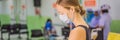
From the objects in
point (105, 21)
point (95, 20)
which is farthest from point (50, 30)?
point (105, 21)

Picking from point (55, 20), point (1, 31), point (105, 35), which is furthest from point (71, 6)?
point (1, 31)

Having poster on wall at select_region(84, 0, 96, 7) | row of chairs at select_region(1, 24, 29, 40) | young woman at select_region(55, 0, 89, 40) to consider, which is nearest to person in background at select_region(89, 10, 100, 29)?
poster on wall at select_region(84, 0, 96, 7)

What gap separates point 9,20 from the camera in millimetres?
6934

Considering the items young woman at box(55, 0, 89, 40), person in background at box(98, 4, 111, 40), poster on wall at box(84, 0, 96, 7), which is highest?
poster on wall at box(84, 0, 96, 7)

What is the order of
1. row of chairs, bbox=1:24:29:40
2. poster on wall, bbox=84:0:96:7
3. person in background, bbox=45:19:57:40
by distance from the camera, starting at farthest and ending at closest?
row of chairs, bbox=1:24:29:40, person in background, bbox=45:19:57:40, poster on wall, bbox=84:0:96:7

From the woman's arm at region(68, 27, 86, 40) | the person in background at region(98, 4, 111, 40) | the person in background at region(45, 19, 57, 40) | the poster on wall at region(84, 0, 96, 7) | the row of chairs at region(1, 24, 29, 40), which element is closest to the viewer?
the woman's arm at region(68, 27, 86, 40)

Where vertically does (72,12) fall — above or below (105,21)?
above

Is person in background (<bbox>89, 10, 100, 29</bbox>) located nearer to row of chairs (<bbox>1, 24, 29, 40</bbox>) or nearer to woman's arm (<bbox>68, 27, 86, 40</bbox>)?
woman's arm (<bbox>68, 27, 86, 40</bbox>)

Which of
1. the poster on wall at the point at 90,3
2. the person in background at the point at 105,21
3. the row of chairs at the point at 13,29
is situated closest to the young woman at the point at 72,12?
the person in background at the point at 105,21

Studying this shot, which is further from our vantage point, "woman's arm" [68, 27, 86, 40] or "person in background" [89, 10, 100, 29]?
"person in background" [89, 10, 100, 29]

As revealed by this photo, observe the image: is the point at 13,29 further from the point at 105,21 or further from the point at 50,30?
the point at 105,21

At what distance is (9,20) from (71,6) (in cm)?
577

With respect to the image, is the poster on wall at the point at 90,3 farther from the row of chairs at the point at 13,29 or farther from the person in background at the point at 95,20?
the row of chairs at the point at 13,29

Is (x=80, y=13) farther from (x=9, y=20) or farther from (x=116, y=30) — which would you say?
(x=9, y=20)
